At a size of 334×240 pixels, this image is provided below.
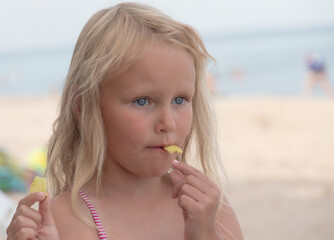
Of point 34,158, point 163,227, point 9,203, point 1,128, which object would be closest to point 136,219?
point 163,227

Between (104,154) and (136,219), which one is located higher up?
(104,154)

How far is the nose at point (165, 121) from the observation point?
1867 millimetres

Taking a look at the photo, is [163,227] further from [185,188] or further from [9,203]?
[9,203]

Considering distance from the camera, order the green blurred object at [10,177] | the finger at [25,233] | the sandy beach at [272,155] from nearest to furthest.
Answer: the finger at [25,233] < the sandy beach at [272,155] < the green blurred object at [10,177]

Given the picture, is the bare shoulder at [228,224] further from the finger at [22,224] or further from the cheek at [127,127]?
the finger at [22,224]

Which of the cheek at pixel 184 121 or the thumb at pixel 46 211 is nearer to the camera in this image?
the thumb at pixel 46 211

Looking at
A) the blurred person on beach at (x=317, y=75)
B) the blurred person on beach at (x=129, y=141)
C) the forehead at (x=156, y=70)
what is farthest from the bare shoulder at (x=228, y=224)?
the blurred person on beach at (x=317, y=75)

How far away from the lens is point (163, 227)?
2.02m

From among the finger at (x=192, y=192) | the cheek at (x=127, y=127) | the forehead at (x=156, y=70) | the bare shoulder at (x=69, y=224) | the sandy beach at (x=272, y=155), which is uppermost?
the forehead at (x=156, y=70)

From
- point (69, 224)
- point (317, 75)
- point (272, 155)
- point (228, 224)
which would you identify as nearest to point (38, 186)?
point (69, 224)

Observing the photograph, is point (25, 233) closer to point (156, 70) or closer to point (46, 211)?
point (46, 211)

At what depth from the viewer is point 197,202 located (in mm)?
1848

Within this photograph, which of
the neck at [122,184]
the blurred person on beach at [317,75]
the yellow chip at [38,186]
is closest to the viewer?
the yellow chip at [38,186]

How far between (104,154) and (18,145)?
6.47 m
